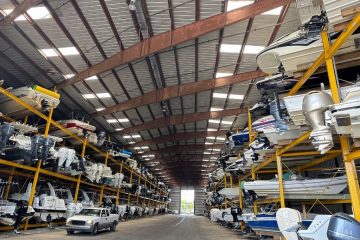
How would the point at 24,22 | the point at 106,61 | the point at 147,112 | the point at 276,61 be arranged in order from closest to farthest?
the point at 276,61 < the point at 24,22 < the point at 106,61 < the point at 147,112

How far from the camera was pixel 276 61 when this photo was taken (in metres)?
6.92

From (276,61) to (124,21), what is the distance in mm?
5778

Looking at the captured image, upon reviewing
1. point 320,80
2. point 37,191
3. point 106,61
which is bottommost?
point 37,191

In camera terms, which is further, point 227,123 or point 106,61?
point 227,123

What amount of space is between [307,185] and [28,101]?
10737mm

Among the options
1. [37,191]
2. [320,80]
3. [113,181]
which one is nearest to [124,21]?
[320,80]

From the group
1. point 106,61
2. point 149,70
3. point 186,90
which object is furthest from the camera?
point 186,90

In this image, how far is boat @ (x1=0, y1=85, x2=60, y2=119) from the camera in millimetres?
10570

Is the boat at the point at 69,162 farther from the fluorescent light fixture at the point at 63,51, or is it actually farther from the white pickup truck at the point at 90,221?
the fluorescent light fixture at the point at 63,51

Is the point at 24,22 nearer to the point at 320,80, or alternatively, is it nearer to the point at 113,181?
the point at 320,80

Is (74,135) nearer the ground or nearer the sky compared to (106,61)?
nearer the ground

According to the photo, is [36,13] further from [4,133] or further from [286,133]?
[286,133]

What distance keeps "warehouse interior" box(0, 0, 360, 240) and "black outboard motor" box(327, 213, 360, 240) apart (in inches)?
0.4

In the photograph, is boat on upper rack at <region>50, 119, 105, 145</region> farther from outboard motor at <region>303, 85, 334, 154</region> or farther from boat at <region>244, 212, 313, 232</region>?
outboard motor at <region>303, 85, 334, 154</region>
